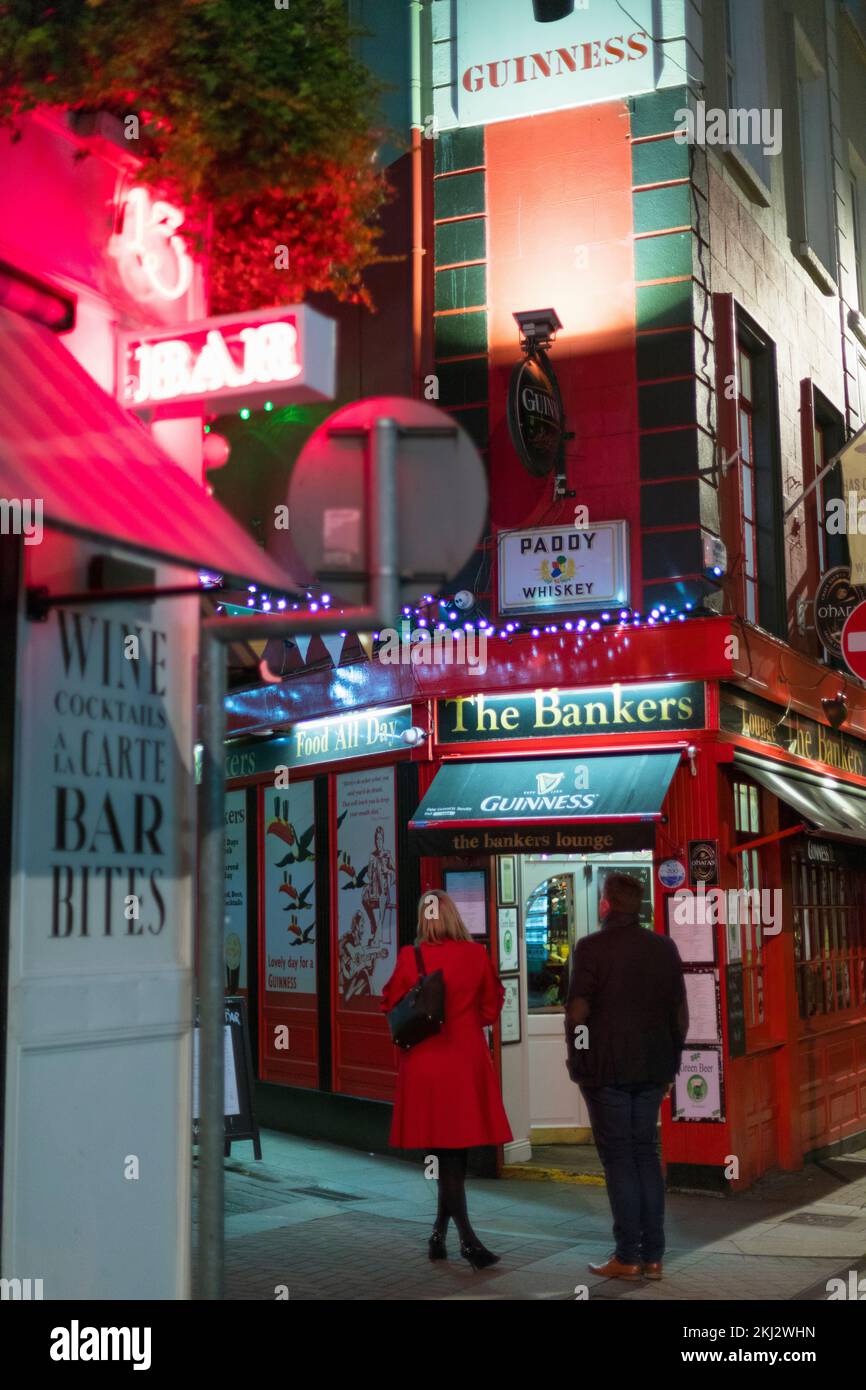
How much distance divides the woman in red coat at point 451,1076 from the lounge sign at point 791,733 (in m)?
3.62

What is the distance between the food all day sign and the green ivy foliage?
5.57 meters

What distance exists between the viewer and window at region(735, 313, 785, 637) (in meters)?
13.6

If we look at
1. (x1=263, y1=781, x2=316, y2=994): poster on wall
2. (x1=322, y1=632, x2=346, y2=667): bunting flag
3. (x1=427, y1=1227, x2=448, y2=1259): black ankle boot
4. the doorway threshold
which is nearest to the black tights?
(x1=427, y1=1227, x2=448, y2=1259): black ankle boot

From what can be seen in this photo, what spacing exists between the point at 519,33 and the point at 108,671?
9.11 meters

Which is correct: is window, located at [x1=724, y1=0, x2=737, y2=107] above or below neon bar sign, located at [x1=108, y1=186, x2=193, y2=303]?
above

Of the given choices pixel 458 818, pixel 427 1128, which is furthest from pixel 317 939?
pixel 427 1128

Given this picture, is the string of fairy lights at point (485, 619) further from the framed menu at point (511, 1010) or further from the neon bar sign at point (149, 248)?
the neon bar sign at point (149, 248)

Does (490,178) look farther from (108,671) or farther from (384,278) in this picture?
(108,671)

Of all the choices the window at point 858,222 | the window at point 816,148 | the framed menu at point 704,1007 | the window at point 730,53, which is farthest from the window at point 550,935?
the window at point 858,222

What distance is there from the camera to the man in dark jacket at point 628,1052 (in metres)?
8.17

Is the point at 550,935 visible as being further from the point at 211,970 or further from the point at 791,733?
the point at 211,970

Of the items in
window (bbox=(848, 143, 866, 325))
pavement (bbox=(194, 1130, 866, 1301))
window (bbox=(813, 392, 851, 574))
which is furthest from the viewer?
window (bbox=(848, 143, 866, 325))

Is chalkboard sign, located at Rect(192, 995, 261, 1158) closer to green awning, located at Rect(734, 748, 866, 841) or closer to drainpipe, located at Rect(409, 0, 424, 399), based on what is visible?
green awning, located at Rect(734, 748, 866, 841)

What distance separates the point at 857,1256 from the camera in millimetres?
8828
